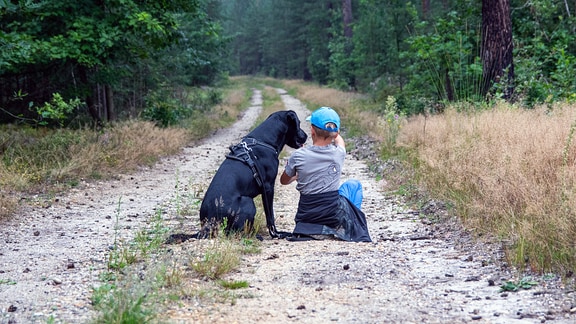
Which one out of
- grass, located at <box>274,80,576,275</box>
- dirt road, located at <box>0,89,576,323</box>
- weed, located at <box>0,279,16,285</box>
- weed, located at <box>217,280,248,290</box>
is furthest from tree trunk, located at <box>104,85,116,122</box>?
weed, located at <box>217,280,248,290</box>

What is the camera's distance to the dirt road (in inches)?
149

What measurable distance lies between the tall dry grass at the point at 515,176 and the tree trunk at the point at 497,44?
7.98ft

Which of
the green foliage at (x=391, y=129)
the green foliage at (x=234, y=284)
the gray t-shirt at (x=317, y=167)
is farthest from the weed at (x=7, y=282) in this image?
the green foliage at (x=391, y=129)

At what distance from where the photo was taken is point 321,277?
4.65m

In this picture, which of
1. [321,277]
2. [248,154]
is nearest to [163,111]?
[248,154]

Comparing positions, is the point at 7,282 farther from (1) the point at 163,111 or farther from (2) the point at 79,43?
(1) the point at 163,111

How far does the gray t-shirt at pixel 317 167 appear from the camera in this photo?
20.0ft

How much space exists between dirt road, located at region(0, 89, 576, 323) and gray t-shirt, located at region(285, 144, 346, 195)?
1.94 feet

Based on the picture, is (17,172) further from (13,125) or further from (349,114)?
(349,114)

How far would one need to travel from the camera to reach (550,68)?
14344 mm

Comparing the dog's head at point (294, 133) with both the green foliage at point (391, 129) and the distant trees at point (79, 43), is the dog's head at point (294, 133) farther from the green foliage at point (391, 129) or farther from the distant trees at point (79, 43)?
the green foliage at point (391, 129)

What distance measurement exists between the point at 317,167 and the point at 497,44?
24.7ft

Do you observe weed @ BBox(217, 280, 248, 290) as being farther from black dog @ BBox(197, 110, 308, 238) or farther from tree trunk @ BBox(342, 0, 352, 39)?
tree trunk @ BBox(342, 0, 352, 39)

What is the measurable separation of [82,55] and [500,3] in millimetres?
8233
